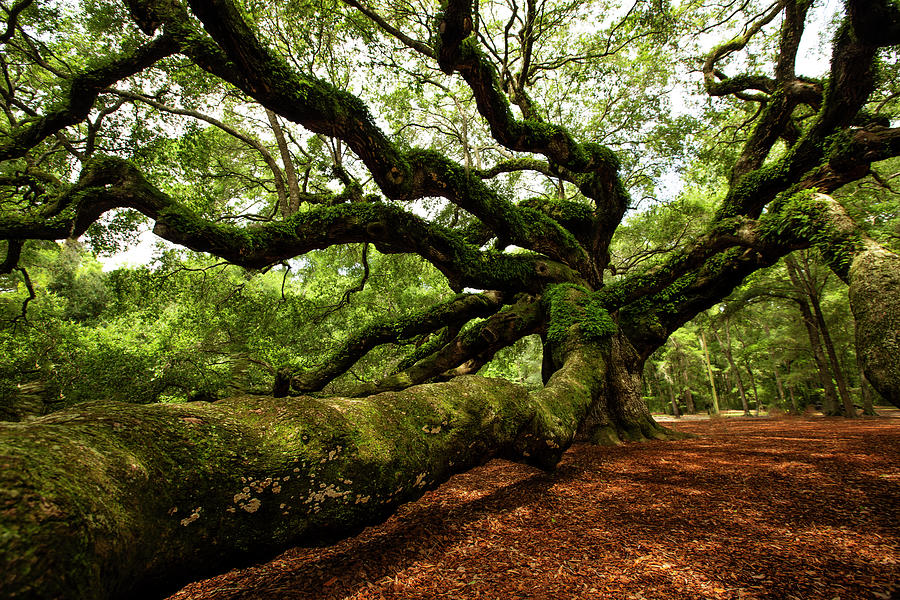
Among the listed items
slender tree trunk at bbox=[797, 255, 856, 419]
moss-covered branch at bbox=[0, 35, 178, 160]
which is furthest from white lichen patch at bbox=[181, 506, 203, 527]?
slender tree trunk at bbox=[797, 255, 856, 419]

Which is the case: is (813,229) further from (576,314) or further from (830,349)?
(830,349)

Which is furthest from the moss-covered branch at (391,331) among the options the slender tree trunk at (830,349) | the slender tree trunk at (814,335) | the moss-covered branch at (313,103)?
the slender tree trunk at (830,349)

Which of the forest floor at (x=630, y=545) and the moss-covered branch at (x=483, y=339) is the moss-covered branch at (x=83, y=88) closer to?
the moss-covered branch at (x=483, y=339)

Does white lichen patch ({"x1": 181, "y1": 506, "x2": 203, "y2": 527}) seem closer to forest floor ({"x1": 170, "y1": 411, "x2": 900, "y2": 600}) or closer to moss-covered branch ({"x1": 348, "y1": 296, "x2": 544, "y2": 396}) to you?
forest floor ({"x1": 170, "y1": 411, "x2": 900, "y2": 600})

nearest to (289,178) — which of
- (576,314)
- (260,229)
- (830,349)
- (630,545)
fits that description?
(260,229)

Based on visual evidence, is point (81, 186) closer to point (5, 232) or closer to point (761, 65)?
point (5, 232)

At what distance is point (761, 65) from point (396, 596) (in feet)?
50.2

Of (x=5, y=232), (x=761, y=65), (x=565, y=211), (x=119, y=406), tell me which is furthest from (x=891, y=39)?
(x=5, y=232)

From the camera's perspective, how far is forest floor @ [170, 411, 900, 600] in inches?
69.0

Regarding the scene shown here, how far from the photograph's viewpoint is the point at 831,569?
175 cm

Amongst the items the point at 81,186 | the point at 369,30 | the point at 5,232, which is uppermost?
the point at 369,30

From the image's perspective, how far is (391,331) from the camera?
298 inches

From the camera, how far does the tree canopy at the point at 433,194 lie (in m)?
2.46

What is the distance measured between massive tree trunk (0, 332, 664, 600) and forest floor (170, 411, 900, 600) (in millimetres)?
547
